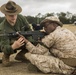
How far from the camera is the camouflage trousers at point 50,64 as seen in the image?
313 inches

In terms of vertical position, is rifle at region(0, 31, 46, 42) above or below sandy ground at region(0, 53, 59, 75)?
above

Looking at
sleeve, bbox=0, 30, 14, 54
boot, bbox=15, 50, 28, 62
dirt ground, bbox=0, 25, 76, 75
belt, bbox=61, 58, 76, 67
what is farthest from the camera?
boot, bbox=15, 50, 28, 62

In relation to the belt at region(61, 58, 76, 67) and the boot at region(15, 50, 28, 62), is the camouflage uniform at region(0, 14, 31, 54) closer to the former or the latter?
the boot at region(15, 50, 28, 62)

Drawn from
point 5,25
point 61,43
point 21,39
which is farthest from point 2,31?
point 61,43

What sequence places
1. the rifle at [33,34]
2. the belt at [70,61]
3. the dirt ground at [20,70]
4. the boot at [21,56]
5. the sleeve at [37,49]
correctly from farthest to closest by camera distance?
the boot at [21,56] < the rifle at [33,34] < the dirt ground at [20,70] < the sleeve at [37,49] < the belt at [70,61]

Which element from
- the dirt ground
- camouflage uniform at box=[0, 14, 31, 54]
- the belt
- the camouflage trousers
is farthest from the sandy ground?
the belt

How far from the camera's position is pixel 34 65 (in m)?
8.37

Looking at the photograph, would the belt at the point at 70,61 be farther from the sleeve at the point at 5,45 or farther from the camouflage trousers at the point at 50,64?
the sleeve at the point at 5,45

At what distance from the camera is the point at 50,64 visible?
807 centimetres

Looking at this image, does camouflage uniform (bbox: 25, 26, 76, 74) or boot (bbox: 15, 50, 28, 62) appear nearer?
camouflage uniform (bbox: 25, 26, 76, 74)

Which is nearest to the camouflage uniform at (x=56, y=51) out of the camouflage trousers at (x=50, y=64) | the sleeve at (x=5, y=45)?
the camouflage trousers at (x=50, y=64)

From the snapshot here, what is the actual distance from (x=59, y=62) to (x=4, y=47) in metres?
1.50

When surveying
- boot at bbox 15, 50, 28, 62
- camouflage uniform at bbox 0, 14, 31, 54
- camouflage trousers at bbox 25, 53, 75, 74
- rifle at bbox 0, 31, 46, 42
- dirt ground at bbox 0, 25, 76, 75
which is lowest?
boot at bbox 15, 50, 28, 62

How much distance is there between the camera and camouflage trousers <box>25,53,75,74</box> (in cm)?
794
